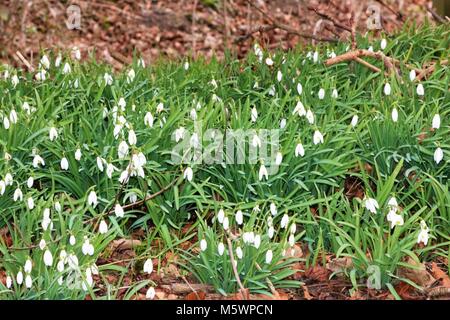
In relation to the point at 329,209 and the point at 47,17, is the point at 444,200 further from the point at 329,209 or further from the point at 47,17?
the point at 47,17

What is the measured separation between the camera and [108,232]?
3.33m

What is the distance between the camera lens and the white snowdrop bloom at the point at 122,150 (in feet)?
11.4

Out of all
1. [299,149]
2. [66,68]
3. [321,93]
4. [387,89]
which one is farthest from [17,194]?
[387,89]

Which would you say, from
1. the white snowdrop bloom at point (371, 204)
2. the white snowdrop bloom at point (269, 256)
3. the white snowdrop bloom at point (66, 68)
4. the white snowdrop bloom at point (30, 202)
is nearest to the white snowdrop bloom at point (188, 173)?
the white snowdrop bloom at point (269, 256)

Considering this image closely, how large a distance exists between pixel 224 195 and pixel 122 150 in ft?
1.72

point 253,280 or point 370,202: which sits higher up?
point 370,202

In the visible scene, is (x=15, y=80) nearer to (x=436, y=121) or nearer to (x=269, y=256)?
(x=269, y=256)

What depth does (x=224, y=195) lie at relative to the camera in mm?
3584

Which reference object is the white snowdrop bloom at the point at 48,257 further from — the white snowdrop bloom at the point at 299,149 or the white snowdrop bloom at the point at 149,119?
the white snowdrop bloom at the point at 299,149

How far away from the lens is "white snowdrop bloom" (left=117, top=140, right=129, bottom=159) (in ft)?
11.4

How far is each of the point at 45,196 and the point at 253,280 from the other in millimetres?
1149

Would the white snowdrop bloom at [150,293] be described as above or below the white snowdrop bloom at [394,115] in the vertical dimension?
below

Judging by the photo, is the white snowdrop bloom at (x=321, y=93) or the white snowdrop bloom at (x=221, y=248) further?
the white snowdrop bloom at (x=321, y=93)
